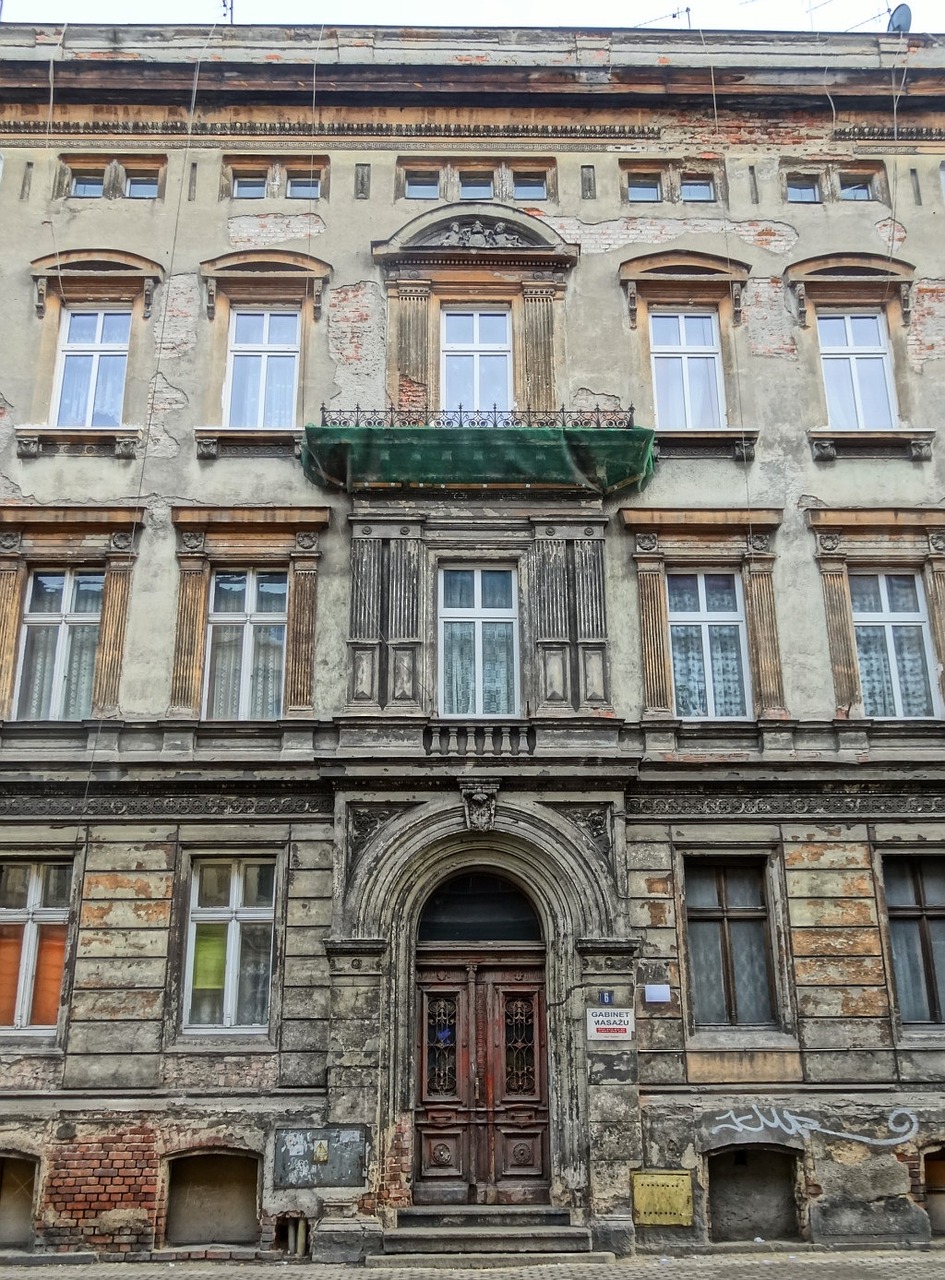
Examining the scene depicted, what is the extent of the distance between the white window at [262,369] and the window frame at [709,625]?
5186 mm

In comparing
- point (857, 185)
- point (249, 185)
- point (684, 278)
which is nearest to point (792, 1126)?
point (684, 278)

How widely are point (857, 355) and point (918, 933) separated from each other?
7140 mm

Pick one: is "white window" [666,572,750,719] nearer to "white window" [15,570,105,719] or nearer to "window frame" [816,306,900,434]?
"window frame" [816,306,900,434]

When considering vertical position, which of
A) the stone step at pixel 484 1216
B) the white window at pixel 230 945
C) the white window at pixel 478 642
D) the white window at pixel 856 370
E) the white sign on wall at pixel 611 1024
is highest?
the white window at pixel 856 370

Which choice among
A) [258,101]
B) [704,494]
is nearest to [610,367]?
[704,494]

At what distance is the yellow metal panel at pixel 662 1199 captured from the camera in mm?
11125

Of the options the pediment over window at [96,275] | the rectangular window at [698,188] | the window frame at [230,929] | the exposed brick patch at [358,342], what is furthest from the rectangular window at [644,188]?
the window frame at [230,929]

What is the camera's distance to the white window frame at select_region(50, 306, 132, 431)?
46.2ft

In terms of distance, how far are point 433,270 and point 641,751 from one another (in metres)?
6.66

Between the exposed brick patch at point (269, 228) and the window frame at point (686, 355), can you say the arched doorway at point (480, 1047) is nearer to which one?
the window frame at point (686, 355)

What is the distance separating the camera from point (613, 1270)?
10266mm

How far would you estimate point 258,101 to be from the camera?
49.5 feet

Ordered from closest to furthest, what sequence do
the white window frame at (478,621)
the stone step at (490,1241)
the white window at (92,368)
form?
1. the stone step at (490,1241)
2. the white window frame at (478,621)
3. the white window at (92,368)

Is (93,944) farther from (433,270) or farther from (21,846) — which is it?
(433,270)
